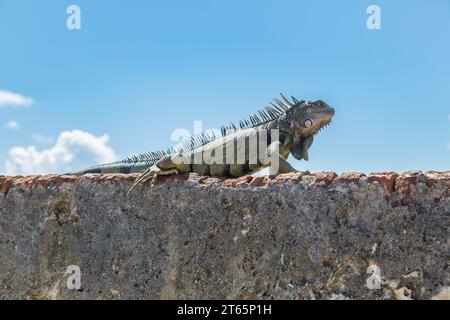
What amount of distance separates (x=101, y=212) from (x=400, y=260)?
3.83 metres

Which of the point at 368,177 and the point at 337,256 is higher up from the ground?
the point at 368,177

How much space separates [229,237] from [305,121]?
2855 millimetres

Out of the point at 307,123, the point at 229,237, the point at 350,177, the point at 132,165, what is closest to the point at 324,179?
the point at 350,177

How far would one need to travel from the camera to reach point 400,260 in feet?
20.2

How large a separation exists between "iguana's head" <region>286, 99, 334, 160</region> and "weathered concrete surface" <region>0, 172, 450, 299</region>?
2228 mm

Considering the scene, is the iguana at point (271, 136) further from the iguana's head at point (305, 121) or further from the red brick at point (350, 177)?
the red brick at point (350, 177)

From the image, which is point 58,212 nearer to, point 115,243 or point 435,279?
point 115,243

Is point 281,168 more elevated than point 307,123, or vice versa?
point 307,123

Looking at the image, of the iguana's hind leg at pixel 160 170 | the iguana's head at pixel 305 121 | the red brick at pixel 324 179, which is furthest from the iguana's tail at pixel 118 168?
the red brick at pixel 324 179

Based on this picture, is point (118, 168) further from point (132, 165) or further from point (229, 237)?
point (229, 237)

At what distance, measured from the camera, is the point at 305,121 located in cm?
938

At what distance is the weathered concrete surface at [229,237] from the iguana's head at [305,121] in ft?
7.31
